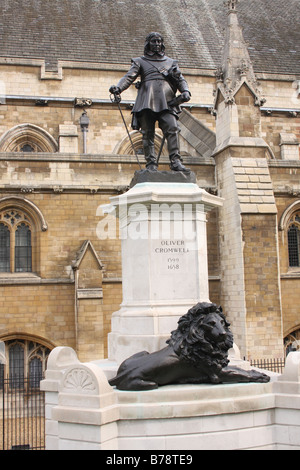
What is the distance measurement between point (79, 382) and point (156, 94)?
4538 millimetres

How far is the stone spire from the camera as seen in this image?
17000 millimetres

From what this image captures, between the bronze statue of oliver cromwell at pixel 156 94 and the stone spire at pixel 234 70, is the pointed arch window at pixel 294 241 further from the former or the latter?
the bronze statue of oliver cromwell at pixel 156 94

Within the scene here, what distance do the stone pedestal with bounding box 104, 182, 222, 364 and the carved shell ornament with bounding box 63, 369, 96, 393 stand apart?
1594 millimetres

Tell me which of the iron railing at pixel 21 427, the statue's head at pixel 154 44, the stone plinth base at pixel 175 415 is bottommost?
the iron railing at pixel 21 427

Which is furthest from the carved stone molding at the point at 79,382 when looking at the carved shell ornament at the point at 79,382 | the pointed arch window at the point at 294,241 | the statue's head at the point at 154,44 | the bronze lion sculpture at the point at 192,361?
the pointed arch window at the point at 294,241

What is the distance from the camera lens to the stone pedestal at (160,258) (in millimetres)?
7902

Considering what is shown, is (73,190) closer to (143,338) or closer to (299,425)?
(143,338)

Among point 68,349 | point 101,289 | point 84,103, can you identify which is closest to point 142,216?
point 68,349

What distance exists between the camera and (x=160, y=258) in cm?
810

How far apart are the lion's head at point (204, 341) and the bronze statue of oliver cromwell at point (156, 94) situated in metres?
2.79

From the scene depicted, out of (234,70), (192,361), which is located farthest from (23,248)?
(192,361)

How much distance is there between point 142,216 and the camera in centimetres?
819

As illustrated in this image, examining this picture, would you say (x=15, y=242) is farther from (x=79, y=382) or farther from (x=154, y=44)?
(x=79, y=382)

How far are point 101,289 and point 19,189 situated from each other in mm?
A: 3702
